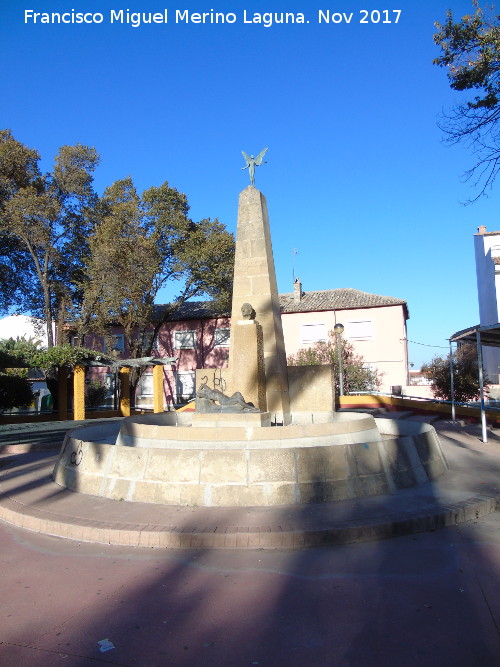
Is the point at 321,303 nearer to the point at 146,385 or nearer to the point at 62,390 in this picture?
the point at 146,385

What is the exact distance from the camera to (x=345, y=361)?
28984mm

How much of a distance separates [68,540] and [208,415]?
323 centimetres

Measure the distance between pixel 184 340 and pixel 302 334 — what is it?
8163mm

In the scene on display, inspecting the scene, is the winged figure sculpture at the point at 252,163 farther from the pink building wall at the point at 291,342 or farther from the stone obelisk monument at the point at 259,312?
the pink building wall at the point at 291,342

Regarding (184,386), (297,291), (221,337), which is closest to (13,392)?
(184,386)

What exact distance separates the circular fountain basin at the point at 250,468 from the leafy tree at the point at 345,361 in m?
20.6

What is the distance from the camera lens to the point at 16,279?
82.6 feet

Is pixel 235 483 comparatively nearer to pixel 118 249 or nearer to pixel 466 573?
pixel 466 573

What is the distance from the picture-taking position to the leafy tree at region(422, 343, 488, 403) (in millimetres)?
17812

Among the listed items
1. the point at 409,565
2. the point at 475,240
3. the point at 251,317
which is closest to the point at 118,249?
the point at 251,317

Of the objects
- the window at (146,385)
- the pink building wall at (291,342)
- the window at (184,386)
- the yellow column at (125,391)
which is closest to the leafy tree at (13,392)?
the yellow column at (125,391)

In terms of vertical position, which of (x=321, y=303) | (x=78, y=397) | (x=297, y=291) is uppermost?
(x=297, y=291)

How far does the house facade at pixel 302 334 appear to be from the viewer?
2931cm

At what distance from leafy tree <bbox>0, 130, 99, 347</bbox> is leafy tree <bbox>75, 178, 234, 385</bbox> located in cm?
118
